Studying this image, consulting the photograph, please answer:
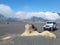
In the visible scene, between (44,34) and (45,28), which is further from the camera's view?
(45,28)

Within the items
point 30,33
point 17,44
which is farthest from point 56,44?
point 30,33

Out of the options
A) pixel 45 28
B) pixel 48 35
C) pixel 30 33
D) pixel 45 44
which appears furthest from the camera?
pixel 45 28

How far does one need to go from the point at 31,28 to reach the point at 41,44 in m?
9.11

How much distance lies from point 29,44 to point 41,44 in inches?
41.5

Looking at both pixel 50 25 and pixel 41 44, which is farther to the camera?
pixel 50 25

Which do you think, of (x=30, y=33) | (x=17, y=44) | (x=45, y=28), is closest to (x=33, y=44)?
(x=17, y=44)

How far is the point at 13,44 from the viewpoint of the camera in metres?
17.2

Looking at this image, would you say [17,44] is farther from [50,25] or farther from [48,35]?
[50,25]

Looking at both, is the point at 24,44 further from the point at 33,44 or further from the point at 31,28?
the point at 31,28

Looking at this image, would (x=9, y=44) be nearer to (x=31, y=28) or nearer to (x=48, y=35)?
(x=48, y=35)

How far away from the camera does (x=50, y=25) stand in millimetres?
43062

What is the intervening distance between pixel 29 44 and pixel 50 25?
1034 inches

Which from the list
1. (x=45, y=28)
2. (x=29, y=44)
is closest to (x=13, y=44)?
(x=29, y=44)

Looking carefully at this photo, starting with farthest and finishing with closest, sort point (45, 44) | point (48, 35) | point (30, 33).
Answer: point (30, 33), point (48, 35), point (45, 44)
